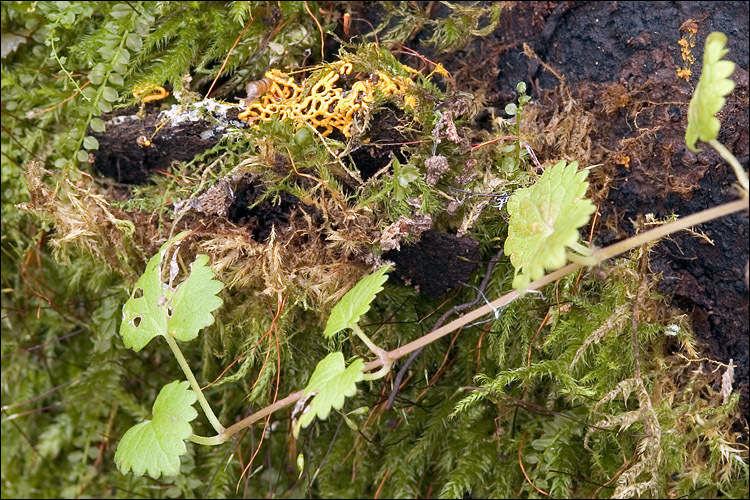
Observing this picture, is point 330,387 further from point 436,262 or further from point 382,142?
point 382,142

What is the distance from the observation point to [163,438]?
1.43m

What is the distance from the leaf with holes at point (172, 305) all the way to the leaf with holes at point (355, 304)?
29cm

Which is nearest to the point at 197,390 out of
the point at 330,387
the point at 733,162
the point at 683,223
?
the point at 330,387

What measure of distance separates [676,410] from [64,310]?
203cm

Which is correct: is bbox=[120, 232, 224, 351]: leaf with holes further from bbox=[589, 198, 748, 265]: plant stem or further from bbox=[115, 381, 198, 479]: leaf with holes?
bbox=[589, 198, 748, 265]: plant stem

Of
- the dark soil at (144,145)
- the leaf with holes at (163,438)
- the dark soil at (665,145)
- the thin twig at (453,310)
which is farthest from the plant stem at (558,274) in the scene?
the dark soil at (144,145)

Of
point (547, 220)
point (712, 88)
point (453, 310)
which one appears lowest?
point (453, 310)

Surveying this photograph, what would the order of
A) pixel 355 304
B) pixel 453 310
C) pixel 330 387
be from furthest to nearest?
pixel 453 310, pixel 355 304, pixel 330 387

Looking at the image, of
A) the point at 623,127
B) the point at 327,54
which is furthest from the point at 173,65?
the point at 623,127

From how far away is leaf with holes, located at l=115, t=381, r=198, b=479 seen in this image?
140cm

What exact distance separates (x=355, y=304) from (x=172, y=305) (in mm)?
482

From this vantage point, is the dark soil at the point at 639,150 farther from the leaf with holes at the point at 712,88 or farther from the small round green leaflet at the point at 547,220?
the leaf with holes at the point at 712,88

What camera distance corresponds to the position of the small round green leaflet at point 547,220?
1.15 m

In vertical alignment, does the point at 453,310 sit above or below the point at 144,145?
below
